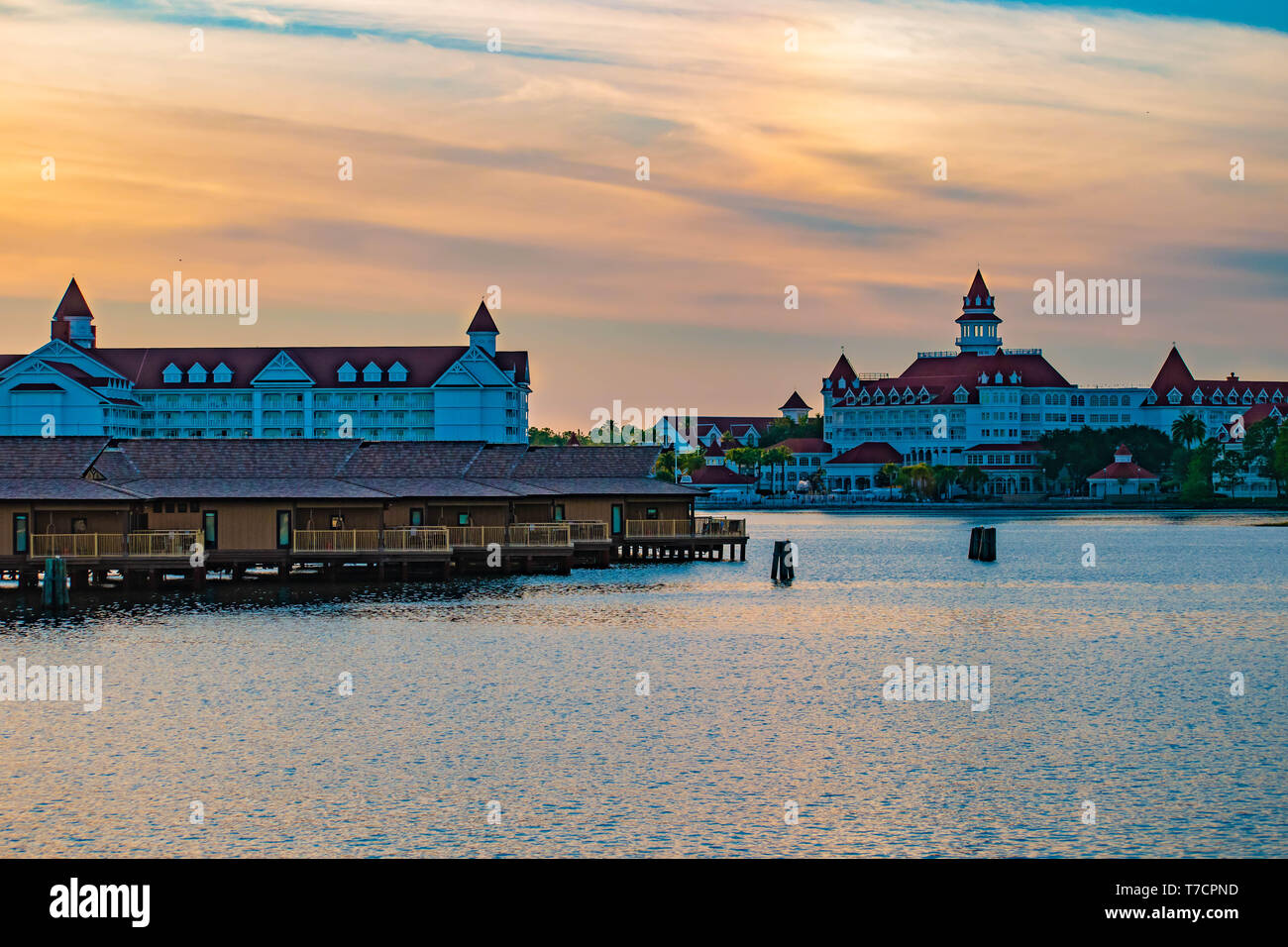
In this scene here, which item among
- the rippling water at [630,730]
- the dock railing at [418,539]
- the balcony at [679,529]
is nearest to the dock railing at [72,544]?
the rippling water at [630,730]

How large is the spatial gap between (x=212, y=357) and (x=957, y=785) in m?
167

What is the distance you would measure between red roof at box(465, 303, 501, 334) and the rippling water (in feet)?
402

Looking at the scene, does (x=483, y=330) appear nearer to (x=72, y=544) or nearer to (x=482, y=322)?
(x=482, y=322)

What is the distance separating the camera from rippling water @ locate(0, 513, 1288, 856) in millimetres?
24375

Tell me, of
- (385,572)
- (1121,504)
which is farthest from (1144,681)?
(1121,504)

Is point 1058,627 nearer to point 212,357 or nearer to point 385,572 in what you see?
point 385,572

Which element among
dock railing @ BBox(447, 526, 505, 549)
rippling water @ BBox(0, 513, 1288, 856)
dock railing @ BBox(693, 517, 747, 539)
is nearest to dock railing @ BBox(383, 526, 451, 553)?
dock railing @ BBox(447, 526, 505, 549)

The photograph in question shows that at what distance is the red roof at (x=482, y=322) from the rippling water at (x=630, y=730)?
123 meters

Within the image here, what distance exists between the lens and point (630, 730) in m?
32.9

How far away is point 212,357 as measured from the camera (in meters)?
182

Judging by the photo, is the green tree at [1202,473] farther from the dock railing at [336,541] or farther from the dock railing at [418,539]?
the dock railing at [336,541]

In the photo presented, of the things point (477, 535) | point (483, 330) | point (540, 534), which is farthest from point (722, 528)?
point (483, 330)

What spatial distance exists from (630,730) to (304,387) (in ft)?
504

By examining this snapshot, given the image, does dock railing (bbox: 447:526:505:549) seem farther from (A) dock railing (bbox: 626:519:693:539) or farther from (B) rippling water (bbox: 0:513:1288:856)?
(A) dock railing (bbox: 626:519:693:539)
